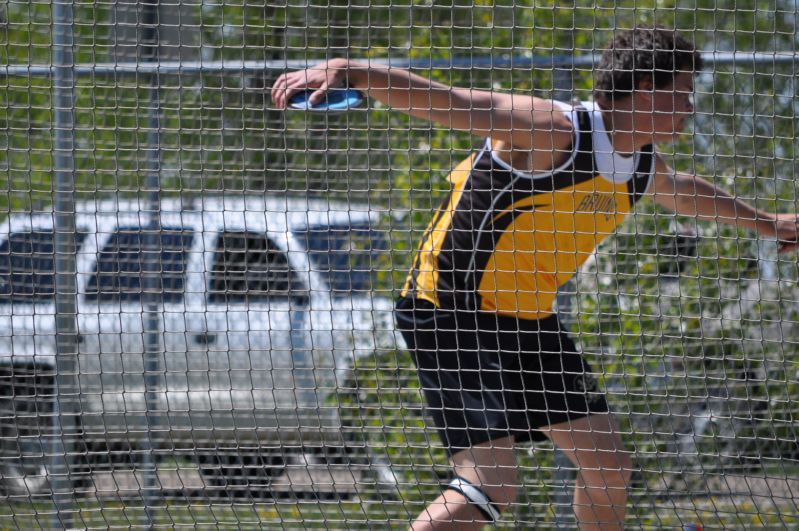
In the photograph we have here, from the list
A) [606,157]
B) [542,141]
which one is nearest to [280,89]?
[542,141]

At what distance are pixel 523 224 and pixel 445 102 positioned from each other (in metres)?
0.49

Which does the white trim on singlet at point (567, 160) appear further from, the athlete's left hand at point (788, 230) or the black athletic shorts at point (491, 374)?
the athlete's left hand at point (788, 230)

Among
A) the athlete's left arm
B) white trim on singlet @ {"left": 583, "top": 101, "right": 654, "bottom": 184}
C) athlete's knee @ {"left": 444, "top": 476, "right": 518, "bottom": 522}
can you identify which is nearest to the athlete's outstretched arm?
white trim on singlet @ {"left": 583, "top": 101, "right": 654, "bottom": 184}

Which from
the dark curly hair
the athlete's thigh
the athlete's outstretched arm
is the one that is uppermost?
the dark curly hair

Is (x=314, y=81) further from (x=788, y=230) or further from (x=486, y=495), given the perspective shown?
(x=788, y=230)

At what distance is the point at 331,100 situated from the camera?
2.54 metres

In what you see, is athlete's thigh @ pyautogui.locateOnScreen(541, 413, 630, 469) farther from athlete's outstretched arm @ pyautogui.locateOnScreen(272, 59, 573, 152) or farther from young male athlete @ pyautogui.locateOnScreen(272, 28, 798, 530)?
athlete's outstretched arm @ pyautogui.locateOnScreen(272, 59, 573, 152)

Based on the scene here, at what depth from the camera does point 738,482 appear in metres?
4.27

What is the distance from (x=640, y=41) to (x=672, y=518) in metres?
2.11

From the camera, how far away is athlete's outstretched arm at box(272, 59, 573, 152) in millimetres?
2451

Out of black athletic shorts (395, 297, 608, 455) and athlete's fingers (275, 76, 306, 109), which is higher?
athlete's fingers (275, 76, 306, 109)

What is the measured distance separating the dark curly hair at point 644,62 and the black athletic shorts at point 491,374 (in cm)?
71

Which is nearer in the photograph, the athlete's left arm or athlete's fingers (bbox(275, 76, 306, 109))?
athlete's fingers (bbox(275, 76, 306, 109))

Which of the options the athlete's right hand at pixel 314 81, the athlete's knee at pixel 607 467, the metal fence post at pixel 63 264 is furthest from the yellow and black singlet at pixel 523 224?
the metal fence post at pixel 63 264
